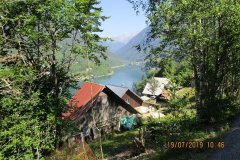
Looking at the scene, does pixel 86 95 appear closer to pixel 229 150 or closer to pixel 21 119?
pixel 21 119

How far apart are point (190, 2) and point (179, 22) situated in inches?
66.9

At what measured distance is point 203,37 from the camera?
65.5 ft

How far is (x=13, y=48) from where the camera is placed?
23375 millimetres

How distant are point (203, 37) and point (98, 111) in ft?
88.6

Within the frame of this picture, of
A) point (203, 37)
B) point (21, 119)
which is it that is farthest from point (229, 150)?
point (21, 119)

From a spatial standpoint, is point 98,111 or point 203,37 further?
point 98,111

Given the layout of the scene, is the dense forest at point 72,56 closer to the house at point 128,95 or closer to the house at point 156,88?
the house at point 128,95

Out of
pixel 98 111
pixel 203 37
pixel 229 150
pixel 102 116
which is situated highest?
pixel 203 37

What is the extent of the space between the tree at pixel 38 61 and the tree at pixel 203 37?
4801 millimetres

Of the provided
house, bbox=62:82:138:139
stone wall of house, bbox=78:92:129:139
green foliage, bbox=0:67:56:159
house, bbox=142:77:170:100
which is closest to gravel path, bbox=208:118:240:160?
green foliage, bbox=0:67:56:159

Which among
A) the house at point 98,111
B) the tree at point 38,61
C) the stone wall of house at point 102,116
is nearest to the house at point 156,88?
the house at point 98,111

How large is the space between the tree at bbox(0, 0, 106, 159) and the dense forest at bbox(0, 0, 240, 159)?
0.06 m

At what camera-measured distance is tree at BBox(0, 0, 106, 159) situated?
20203 mm

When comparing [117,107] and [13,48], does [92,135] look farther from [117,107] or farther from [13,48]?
[13,48]
